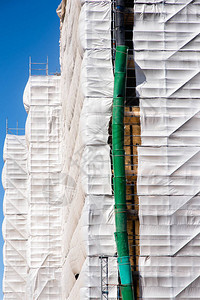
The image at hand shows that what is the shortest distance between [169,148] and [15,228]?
26.3 metres

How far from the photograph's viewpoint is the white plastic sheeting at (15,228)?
2208 inches

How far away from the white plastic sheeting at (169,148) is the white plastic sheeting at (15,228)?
25.4m

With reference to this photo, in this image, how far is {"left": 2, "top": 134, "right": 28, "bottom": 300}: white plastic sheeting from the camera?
56.1 meters

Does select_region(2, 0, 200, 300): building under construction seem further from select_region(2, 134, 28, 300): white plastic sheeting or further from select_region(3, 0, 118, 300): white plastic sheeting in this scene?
select_region(2, 134, 28, 300): white plastic sheeting

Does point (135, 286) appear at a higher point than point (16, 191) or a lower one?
lower

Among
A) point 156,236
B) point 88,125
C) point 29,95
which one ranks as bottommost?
point 156,236

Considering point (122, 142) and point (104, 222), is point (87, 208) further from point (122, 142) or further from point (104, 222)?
point (122, 142)

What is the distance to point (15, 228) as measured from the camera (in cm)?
5625

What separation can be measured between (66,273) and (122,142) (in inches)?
501

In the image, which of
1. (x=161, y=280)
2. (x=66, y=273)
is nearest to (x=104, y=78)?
(x=161, y=280)

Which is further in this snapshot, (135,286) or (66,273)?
(66,273)

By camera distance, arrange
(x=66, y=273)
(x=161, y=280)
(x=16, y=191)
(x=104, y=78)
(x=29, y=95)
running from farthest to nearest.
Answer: (x=16, y=191)
(x=29, y=95)
(x=66, y=273)
(x=104, y=78)
(x=161, y=280)

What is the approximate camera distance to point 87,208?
107 ft

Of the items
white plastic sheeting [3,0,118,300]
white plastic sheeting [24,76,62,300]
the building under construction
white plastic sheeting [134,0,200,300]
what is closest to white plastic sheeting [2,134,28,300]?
white plastic sheeting [3,0,118,300]
